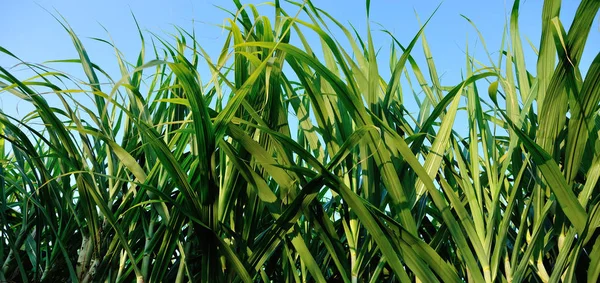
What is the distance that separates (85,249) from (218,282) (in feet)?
0.90

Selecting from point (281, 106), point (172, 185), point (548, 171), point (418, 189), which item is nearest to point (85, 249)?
point (172, 185)

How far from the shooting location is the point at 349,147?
630mm

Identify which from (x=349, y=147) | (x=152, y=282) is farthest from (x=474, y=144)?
(x=152, y=282)

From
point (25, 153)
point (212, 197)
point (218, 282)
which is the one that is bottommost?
point (218, 282)

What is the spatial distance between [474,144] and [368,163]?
0.53 ft

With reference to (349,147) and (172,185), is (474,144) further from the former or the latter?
(172,185)

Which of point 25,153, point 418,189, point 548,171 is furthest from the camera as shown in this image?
point 25,153

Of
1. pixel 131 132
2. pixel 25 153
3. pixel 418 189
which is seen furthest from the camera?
pixel 131 132

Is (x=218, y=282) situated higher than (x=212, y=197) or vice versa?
(x=212, y=197)

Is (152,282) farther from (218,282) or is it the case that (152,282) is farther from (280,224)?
(280,224)

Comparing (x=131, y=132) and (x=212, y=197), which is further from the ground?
(x=131, y=132)

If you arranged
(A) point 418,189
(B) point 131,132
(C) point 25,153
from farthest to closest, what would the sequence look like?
(B) point 131,132 < (C) point 25,153 < (A) point 418,189

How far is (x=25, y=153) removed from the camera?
32.9 inches

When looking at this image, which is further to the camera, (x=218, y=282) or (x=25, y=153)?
(x=25, y=153)
